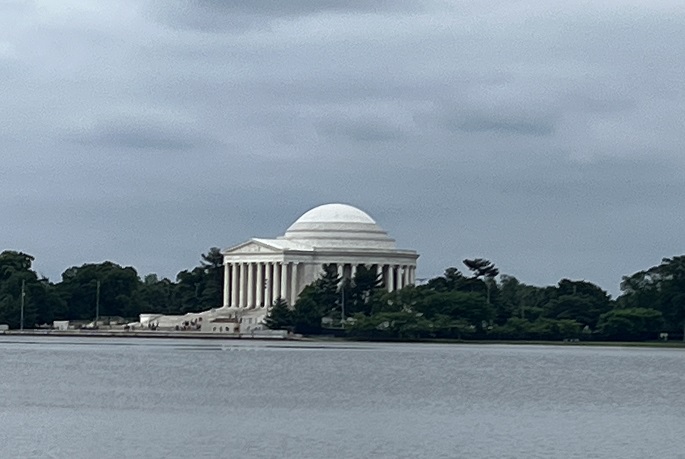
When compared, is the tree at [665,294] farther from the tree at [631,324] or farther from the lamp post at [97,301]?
the lamp post at [97,301]

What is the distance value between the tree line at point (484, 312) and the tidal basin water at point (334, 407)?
42.1 metres

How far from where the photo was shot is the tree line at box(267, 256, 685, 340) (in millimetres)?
164500

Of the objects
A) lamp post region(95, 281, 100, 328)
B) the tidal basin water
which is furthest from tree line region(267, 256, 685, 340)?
the tidal basin water

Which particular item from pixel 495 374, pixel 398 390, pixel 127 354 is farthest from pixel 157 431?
pixel 127 354

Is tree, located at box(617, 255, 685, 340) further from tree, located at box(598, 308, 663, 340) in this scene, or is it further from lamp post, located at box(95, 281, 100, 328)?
lamp post, located at box(95, 281, 100, 328)

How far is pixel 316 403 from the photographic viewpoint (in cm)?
7400

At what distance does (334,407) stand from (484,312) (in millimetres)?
94447

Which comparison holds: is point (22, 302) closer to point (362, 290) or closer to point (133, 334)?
point (133, 334)

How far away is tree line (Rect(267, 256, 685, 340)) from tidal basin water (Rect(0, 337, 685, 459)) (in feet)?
138

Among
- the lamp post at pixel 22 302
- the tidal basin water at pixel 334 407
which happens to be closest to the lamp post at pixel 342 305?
the lamp post at pixel 22 302

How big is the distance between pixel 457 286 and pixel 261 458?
432 ft

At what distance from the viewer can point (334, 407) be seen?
2832 inches

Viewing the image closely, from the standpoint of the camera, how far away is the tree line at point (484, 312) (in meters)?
164

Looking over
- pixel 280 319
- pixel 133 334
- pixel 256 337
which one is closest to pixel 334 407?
pixel 256 337
